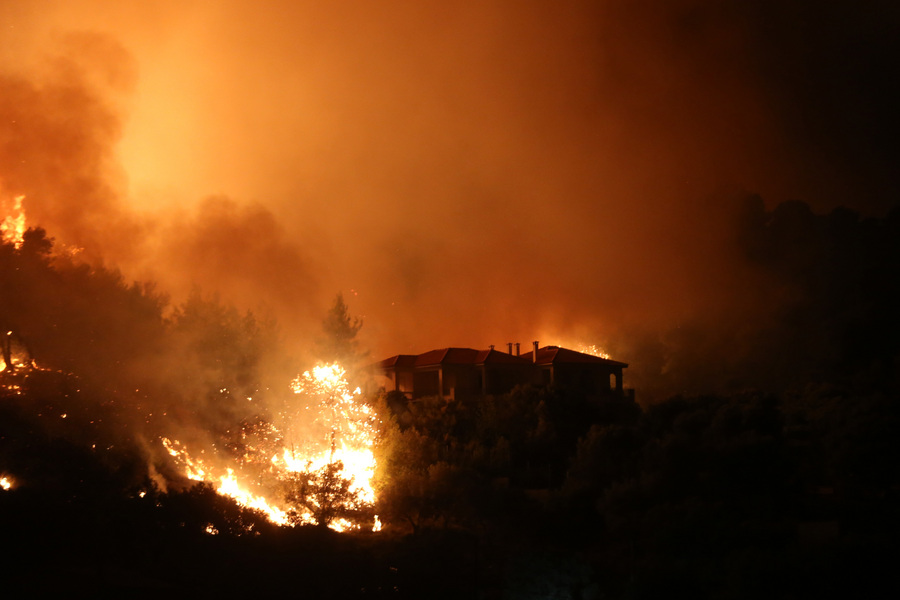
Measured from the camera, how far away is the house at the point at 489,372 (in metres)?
44.0

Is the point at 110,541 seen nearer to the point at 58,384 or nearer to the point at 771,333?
the point at 58,384

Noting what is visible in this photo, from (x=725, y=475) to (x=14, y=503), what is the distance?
19183 mm

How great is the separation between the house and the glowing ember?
13.2 m

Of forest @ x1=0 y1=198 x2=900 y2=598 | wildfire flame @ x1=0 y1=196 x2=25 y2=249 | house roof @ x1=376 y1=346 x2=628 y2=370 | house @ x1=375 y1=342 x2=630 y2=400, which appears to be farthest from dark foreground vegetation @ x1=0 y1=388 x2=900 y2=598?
house roof @ x1=376 y1=346 x2=628 y2=370

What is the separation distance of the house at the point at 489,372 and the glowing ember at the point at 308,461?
13.2 m

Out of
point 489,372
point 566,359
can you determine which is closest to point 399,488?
point 489,372

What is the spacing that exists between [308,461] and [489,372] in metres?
17.8

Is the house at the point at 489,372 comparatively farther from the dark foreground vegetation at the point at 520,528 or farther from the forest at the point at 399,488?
the dark foreground vegetation at the point at 520,528

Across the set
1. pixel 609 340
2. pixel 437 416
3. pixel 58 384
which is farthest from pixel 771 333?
pixel 58 384

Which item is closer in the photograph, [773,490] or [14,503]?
[14,503]

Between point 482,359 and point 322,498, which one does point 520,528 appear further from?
point 482,359

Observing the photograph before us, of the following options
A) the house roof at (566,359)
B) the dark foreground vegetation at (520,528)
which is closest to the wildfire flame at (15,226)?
the dark foreground vegetation at (520,528)

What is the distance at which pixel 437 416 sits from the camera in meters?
34.8

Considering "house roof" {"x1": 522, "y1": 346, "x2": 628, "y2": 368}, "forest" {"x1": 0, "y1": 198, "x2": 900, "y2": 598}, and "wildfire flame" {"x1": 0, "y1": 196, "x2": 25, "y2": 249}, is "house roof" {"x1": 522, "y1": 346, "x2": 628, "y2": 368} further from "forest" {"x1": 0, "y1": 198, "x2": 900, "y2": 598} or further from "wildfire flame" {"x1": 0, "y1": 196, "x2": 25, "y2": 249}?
"wildfire flame" {"x1": 0, "y1": 196, "x2": 25, "y2": 249}
